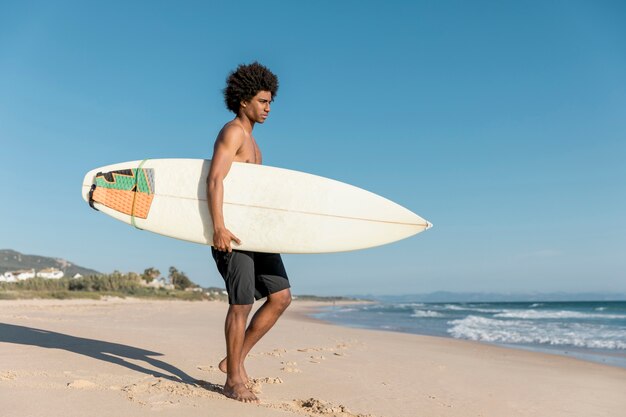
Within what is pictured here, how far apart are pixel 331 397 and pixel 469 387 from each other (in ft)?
4.72

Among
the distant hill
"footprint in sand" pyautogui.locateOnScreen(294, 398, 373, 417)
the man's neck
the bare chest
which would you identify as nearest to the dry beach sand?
"footprint in sand" pyautogui.locateOnScreen(294, 398, 373, 417)

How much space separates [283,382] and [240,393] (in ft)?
2.65

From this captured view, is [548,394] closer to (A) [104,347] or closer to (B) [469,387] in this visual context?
(B) [469,387]

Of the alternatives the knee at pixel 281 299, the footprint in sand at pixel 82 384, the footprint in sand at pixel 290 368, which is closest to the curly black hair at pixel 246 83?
the knee at pixel 281 299

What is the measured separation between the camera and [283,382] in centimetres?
346

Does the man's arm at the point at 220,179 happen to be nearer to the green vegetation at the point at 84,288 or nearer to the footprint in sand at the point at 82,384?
the footprint in sand at the point at 82,384

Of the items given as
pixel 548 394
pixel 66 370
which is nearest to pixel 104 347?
pixel 66 370

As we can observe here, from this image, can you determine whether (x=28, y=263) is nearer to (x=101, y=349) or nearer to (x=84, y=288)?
(x=84, y=288)

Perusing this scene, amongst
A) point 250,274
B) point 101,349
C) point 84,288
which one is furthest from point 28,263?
point 250,274

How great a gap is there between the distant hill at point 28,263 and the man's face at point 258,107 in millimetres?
63817

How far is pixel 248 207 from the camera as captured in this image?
3.31 m

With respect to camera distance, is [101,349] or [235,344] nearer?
[235,344]

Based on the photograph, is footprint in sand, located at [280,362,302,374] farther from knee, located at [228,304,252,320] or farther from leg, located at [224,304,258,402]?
knee, located at [228,304,252,320]

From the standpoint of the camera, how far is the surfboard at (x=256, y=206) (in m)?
3.28
